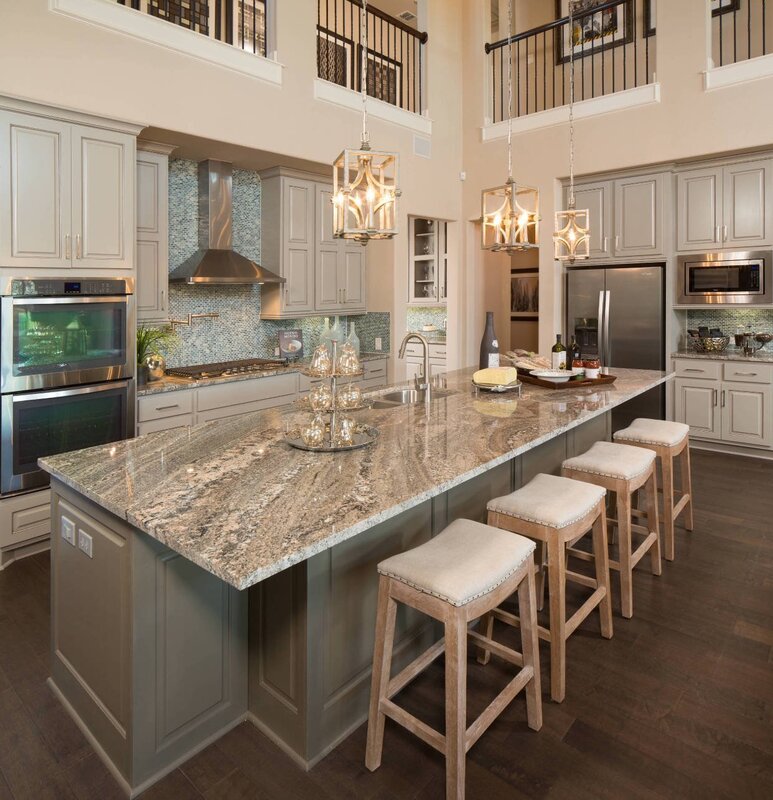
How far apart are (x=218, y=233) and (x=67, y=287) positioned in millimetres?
1818

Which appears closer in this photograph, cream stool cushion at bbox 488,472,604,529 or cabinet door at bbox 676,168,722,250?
cream stool cushion at bbox 488,472,604,529

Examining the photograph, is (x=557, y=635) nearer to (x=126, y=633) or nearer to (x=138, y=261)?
(x=126, y=633)

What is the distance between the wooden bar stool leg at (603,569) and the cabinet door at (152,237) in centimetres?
352

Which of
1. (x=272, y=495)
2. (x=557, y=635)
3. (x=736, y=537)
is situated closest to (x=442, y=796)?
(x=557, y=635)

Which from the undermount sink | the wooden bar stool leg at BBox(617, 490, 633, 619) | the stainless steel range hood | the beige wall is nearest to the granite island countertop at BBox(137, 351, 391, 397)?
the stainless steel range hood

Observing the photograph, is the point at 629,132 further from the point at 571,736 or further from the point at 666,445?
the point at 571,736

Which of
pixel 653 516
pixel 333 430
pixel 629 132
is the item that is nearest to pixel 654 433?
pixel 653 516

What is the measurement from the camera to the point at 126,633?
174 centimetres

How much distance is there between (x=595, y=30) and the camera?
7.07 meters

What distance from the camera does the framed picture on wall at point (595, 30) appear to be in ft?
22.4

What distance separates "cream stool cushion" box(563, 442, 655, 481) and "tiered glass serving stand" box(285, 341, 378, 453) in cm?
111

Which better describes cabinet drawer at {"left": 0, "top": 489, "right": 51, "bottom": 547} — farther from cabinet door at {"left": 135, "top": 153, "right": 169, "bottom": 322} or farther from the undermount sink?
the undermount sink

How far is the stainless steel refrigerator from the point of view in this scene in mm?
6061

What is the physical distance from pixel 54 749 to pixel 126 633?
2.07 feet
